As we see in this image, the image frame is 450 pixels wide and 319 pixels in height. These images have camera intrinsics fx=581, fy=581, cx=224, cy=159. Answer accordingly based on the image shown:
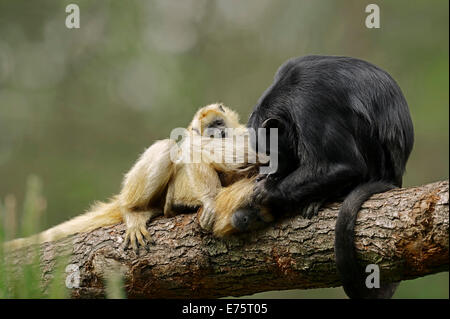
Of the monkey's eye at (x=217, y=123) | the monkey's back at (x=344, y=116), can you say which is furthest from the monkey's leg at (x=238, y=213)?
the monkey's eye at (x=217, y=123)

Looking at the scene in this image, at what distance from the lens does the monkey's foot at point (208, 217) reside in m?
4.36

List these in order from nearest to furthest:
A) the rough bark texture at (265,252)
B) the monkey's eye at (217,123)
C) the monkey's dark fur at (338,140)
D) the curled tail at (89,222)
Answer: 1. the rough bark texture at (265,252)
2. the monkey's dark fur at (338,140)
3. the curled tail at (89,222)
4. the monkey's eye at (217,123)

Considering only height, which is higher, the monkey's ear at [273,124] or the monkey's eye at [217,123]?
the monkey's eye at [217,123]

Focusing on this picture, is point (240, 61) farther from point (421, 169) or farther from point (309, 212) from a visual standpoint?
point (309, 212)

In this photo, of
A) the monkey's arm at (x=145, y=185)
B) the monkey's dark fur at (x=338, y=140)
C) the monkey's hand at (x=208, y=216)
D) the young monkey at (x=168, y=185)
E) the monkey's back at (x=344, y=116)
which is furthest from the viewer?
the monkey's arm at (x=145, y=185)

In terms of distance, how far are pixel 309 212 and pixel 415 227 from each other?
771mm

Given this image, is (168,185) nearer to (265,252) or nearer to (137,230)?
(137,230)

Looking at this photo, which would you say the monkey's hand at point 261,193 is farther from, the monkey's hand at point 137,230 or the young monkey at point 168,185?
the monkey's hand at point 137,230

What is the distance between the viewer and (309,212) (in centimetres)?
402

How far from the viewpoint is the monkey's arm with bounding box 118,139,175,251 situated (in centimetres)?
482

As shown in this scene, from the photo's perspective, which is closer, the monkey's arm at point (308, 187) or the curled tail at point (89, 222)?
the monkey's arm at point (308, 187)

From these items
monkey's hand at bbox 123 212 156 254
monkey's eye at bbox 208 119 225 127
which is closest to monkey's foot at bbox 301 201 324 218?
monkey's hand at bbox 123 212 156 254

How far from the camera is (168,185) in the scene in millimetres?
4918

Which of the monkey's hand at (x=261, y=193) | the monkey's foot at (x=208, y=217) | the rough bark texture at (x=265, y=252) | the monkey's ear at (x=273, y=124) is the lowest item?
the rough bark texture at (x=265, y=252)
